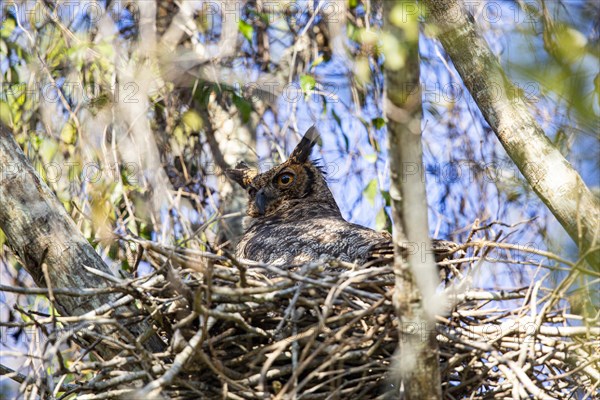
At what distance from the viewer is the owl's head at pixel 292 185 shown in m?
4.46

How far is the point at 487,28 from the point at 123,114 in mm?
2248

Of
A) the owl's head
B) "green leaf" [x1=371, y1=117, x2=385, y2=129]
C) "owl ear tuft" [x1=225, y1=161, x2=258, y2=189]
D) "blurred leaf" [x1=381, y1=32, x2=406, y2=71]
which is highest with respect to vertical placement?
"green leaf" [x1=371, y1=117, x2=385, y2=129]

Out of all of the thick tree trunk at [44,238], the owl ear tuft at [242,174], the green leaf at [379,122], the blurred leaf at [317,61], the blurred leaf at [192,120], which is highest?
the blurred leaf at [317,61]

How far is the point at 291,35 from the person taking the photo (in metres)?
5.29

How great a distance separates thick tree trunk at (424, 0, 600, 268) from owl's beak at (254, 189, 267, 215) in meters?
1.58

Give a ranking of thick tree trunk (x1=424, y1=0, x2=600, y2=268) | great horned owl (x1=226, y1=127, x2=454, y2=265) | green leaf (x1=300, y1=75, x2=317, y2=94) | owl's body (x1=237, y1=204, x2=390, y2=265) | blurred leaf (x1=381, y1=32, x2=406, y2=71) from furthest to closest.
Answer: green leaf (x1=300, y1=75, x2=317, y2=94) < great horned owl (x1=226, y1=127, x2=454, y2=265) < owl's body (x1=237, y1=204, x2=390, y2=265) < thick tree trunk (x1=424, y1=0, x2=600, y2=268) < blurred leaf (x1=381, y1=32, x2=406, y2=71)

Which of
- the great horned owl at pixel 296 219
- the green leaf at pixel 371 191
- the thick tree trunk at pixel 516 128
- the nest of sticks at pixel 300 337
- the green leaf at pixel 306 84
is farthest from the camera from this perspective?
the green leaf at pixel 371 191

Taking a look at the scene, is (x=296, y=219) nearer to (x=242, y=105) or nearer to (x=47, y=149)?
(x=242, y=105)

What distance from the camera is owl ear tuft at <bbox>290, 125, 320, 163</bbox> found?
4.50 metres

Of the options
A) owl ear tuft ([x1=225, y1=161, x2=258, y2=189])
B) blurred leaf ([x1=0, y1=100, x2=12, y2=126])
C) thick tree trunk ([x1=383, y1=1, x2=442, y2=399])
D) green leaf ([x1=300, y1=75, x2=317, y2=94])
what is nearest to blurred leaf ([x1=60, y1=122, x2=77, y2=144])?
blurred leaf ([x1=0, y1=100, x2=12, y2=126])

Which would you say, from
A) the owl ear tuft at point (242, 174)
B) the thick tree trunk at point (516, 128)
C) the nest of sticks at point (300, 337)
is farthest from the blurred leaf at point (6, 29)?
the thick tree trunk at point (516, 128)

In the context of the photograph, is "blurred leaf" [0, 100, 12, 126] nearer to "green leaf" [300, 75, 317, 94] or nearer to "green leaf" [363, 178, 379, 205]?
"green leaf" [300, 75, 317, 94]

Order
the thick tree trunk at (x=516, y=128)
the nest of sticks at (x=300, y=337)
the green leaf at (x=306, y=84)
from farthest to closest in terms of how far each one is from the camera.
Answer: the green leaf at (x=306, y=84) → the thick tree trunk at (x=516, y=128) → the nest of sticks at (x=300, y=337)

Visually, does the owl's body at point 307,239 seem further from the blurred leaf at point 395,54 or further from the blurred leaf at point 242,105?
the blurred leaf at point 395,54
